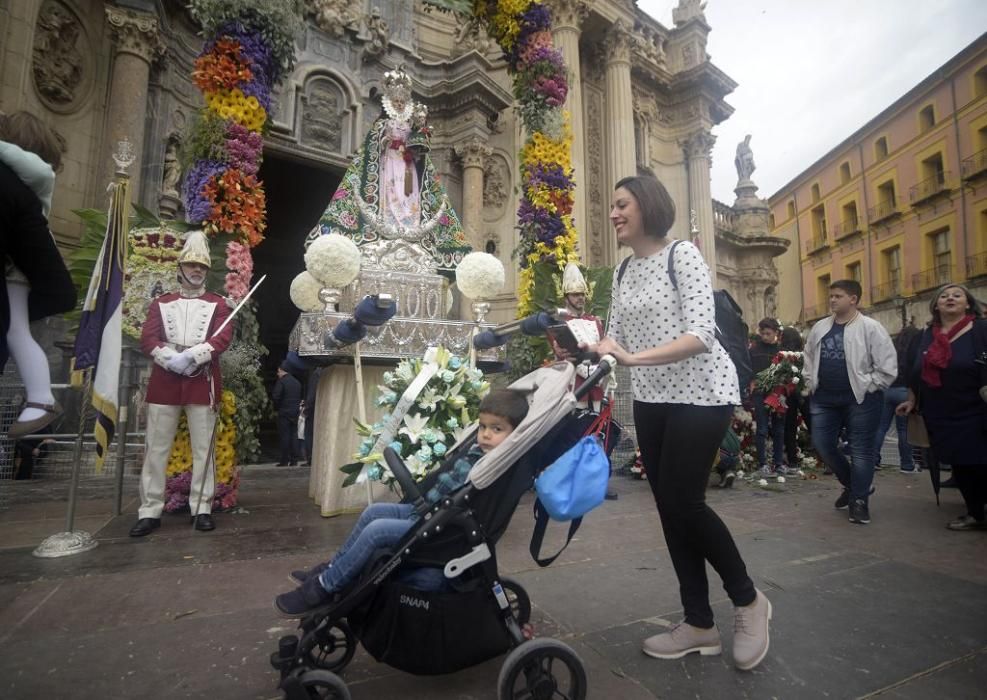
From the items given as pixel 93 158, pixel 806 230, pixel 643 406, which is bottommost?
pixel 643 406

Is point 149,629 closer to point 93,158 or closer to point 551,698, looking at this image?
point 551,698

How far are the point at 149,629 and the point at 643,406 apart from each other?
238 cm

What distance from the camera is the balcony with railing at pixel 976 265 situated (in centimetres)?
2141

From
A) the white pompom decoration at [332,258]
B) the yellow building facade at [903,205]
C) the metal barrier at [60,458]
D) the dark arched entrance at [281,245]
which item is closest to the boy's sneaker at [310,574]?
the white pompom decoration at [332,258]

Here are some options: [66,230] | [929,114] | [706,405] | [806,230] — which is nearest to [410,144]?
[706,405]

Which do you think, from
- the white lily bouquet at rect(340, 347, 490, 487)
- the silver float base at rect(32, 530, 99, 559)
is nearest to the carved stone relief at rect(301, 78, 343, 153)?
the silver float base at rect(32, 530, 99, 559)

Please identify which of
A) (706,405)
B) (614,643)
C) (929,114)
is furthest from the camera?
(929,114)

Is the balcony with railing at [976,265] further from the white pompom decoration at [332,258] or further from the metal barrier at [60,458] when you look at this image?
the metal barrier at [60,458]

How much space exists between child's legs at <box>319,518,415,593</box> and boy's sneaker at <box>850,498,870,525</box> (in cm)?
425

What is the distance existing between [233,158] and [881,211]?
33067mm

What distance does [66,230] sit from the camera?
870 cm

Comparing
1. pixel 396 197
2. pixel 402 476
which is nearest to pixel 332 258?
pixel 396 197

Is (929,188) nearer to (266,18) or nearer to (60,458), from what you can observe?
(266,18)

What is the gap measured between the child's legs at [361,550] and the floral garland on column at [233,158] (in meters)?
3.50
